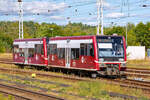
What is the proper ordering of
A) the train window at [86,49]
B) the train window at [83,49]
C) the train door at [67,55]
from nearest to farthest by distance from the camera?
the train window at [86,49]
the train window at [83,49]
the train door at [67,55]

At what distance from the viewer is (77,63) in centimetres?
1906

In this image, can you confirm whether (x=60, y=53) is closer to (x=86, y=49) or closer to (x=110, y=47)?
(x=86, y=49)

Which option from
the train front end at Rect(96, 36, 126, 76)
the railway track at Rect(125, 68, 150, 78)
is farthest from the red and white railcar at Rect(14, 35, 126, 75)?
the railway track at Rect(125, 68, 150, 78)

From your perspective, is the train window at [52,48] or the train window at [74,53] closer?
the train window at [74,53]

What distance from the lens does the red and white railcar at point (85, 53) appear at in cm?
1727

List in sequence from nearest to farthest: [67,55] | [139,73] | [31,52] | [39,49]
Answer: [67,55]
[139,73]
[39,49]
[31,52]

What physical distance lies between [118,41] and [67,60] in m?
4.24

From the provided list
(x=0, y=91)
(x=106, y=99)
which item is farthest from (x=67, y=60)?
(x=106, y=99)

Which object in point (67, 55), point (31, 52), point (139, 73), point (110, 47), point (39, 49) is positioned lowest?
point (139, 73)

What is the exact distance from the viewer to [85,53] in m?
18.2

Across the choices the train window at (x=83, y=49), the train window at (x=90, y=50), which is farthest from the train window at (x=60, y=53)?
the train window at (x=90, y=50)

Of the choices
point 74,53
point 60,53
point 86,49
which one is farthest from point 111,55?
point 60,53

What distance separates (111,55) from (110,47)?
543mm

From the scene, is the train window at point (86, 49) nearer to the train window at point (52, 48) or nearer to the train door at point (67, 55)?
the train door at point (67, 55)
